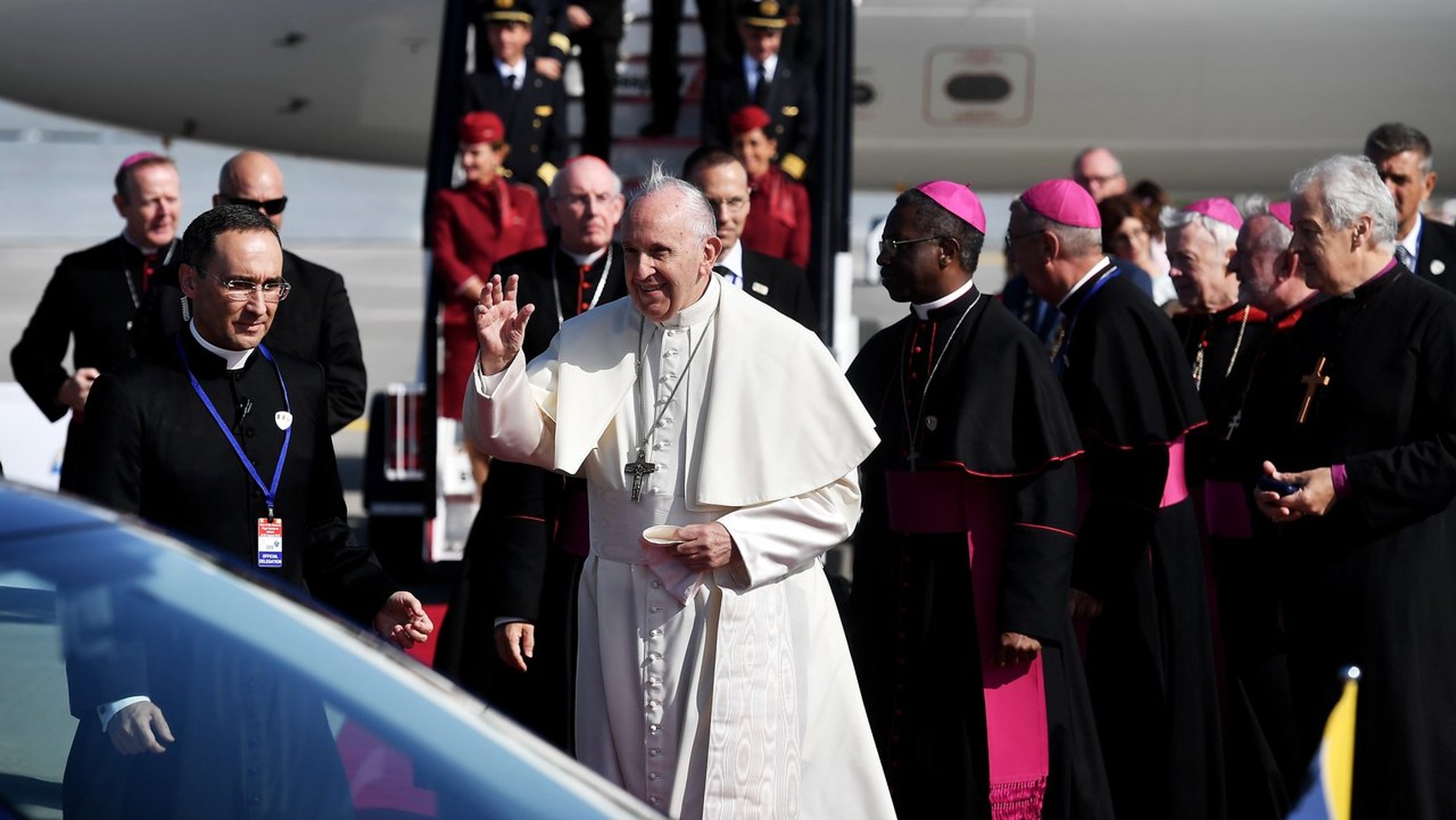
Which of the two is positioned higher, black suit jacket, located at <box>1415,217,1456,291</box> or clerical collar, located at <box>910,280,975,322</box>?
black suit jacket, located at <box>1415,217,1456,291</box>

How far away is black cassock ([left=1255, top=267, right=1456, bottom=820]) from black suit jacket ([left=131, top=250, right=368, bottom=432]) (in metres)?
2.38

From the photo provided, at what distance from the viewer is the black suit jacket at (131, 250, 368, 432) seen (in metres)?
4.49

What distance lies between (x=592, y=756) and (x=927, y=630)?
0.87 meters

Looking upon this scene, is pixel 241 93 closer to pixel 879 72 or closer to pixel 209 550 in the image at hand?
pixel 879 72

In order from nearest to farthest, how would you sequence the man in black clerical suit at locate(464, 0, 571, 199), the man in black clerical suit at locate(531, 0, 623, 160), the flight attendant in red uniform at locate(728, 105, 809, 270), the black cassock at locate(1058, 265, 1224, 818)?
the black cassock at locate(1058, 265, 1224, 818), the flight attendant in red uniform at locate(728, 105, 809, 270), the man in black clerical suit at locate(464, 0, 571, 199), the man in black clerical suit at locate(531, 0, 623, 160)

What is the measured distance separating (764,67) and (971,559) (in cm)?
516

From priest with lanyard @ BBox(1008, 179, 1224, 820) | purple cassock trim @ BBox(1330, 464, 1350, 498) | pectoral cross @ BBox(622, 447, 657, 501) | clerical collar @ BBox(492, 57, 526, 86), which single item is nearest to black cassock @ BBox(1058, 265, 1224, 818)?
priest with lanyard @ BBox(1008, 179, 1224, 820)

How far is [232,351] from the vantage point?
3.05m

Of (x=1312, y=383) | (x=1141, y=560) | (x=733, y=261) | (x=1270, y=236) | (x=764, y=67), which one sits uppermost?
(x=764, y=67)

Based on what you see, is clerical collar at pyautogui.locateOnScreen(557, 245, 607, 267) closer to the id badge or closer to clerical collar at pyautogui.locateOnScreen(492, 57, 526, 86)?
the id badge

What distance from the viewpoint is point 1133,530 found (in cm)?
398

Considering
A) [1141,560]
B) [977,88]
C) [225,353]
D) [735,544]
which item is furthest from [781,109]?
[977,88]

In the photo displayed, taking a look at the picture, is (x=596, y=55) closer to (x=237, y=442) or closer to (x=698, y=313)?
(x=698, y=313)

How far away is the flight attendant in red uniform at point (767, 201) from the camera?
270 inches
